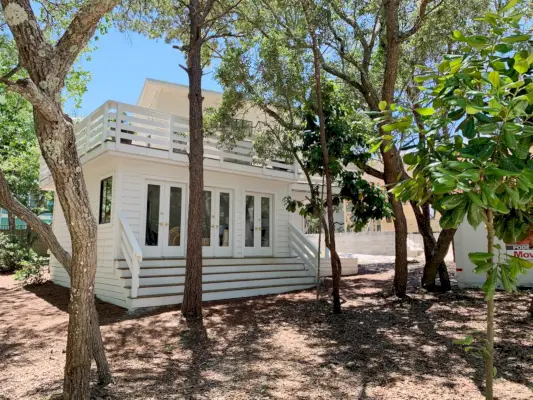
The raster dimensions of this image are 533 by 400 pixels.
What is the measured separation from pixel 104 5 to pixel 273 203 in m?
10.3

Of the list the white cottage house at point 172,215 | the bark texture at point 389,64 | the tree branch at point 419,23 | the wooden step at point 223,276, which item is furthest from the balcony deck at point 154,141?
the tree branch at point 419,23

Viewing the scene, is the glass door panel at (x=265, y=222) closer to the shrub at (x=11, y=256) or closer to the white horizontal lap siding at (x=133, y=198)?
the white horizontal lap siding at (x=133, y=198)

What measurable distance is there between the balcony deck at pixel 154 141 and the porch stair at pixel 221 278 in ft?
9.06

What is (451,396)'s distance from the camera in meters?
3.97

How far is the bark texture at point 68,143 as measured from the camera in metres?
3.36

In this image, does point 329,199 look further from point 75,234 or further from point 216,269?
point 75,234

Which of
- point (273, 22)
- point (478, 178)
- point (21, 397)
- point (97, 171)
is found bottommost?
point (21, 397)

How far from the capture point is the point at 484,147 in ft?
7.17

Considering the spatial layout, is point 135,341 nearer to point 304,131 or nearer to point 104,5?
point 104,5

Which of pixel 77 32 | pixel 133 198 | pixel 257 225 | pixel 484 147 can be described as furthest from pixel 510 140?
pixel 257 225

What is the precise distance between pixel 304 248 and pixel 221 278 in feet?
11.5

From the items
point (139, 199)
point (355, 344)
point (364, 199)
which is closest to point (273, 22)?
point (364, 199)

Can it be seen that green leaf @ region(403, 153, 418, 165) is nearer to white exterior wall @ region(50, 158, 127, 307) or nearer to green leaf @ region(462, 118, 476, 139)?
green leaf @ region(462, 118, 476, 139)

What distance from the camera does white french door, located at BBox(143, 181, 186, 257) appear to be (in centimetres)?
1099
